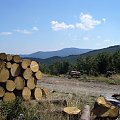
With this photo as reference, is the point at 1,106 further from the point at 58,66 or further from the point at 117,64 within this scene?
the point at 58,66

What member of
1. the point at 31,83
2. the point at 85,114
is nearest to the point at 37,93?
the point at 31,83

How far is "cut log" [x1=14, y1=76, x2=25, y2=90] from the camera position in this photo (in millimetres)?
15344

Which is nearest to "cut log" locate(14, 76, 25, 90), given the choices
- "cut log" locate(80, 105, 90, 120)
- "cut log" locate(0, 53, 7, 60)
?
"cut log" locate(0, 53, 7, 60)

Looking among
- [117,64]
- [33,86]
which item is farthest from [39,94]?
[117,64]

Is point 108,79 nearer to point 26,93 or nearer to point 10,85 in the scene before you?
point 26,93

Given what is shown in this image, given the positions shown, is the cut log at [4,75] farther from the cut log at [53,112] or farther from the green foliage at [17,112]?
the cut log at [53,112]

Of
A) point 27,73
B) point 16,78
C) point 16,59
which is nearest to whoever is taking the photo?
point 16,78

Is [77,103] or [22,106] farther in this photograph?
[77,103]

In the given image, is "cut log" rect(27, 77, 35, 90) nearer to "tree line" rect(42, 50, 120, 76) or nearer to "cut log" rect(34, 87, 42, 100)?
"cut log" rect(34, 87, 42, 100)

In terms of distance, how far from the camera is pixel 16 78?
15352mm

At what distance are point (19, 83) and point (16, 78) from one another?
0.79ft

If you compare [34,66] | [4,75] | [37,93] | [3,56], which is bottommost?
[37,93]

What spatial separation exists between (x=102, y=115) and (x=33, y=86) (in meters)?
4.92

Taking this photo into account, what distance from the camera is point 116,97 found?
14461 mm
